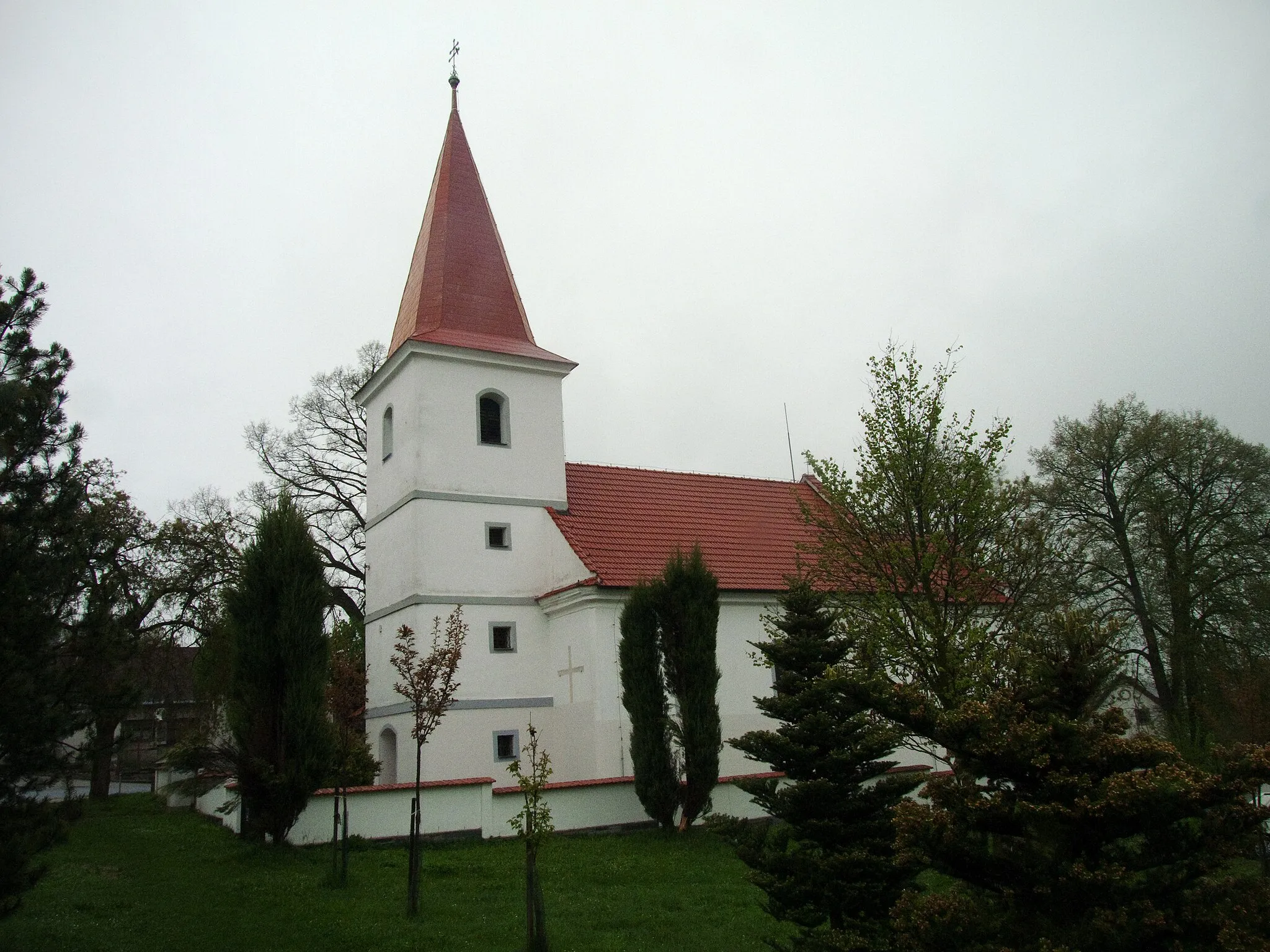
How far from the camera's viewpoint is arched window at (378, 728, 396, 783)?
63.9 ft

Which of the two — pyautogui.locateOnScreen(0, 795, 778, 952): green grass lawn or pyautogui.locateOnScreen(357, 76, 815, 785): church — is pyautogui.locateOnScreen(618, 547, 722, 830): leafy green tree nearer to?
pyautogui.locateOnScreen(0, 795, 778, 952): green grass lawn

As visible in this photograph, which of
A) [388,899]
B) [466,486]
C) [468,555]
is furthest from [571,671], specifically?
[388,899]

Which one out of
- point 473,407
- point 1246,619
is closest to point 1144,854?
point 473,407

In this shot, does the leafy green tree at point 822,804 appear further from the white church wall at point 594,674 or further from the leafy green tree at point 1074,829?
the white church wall at point 594,674

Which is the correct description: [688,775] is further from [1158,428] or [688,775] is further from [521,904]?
[1158,428]

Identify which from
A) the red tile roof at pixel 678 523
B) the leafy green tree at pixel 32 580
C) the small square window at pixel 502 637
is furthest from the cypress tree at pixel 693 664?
the leafy green tree at pixel 32 580

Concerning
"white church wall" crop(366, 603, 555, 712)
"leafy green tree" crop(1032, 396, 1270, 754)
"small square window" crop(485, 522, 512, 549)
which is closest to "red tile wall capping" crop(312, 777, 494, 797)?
"white church wall" crop(366, 603, 555, 712)

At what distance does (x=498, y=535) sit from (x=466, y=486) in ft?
4.01

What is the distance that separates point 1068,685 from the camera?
5.61 metres

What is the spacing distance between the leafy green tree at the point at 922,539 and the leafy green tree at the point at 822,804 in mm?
3374

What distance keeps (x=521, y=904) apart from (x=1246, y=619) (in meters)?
18.0

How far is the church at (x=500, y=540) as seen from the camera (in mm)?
19078

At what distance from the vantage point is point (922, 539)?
499 inches

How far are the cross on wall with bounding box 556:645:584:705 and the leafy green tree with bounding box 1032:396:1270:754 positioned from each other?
35.8 feet
